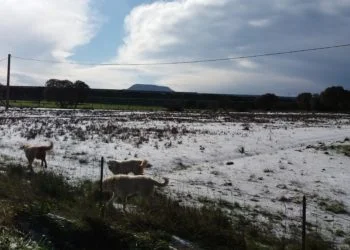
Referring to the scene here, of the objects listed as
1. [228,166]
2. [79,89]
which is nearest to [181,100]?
[79,89]

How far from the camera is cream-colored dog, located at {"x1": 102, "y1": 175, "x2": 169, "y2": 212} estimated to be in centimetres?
960

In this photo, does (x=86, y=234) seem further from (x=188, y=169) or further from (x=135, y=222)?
(x=188, y=169)

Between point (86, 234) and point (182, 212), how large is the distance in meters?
1.78

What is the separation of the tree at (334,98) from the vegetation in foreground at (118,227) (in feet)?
287

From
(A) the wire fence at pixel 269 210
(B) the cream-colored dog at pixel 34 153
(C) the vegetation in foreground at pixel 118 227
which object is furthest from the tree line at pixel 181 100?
(C) the vegetation in foreground at pixel 118 227

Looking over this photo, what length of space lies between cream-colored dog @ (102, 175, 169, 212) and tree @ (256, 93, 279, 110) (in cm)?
8172

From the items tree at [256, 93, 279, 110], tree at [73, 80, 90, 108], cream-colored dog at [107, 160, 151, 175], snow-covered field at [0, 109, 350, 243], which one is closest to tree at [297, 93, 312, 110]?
tree at [256, 93, 279, 110]

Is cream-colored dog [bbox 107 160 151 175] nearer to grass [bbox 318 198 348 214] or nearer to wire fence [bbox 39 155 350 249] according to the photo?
wire fence [bbox 39 155 350 249]

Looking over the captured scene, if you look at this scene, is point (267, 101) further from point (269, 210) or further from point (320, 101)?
point (269, 210)

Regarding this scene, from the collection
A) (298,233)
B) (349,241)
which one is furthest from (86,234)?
(349,241)

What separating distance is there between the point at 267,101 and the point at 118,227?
84.6 m

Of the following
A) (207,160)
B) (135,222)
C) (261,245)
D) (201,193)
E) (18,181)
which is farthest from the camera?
(207,160)

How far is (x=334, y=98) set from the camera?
92.1m

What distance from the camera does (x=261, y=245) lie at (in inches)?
309
